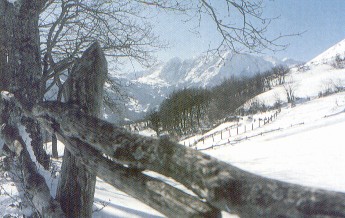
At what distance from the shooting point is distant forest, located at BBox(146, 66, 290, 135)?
6175 cm

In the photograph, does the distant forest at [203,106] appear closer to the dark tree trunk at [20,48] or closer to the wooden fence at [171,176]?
the dark tree trunk at [20,48]

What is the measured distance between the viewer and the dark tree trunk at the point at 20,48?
478cm

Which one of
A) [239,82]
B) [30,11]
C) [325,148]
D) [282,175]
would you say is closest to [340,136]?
[325,148]

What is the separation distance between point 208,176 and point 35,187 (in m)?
1.90

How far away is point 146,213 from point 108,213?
25.1 inches

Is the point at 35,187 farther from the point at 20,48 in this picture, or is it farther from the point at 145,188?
the point at 20,48

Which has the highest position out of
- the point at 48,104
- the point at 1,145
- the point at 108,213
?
the point at 48,104

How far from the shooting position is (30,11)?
16.0ft

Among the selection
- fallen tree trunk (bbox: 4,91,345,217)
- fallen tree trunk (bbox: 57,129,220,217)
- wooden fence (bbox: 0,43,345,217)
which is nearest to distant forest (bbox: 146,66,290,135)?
wooden fence (bbox: 0,43,345,217)

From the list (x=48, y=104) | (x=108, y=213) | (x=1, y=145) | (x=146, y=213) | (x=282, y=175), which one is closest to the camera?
(x=48, y=104)

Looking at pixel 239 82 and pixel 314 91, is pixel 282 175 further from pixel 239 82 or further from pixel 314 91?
pixel 239 82

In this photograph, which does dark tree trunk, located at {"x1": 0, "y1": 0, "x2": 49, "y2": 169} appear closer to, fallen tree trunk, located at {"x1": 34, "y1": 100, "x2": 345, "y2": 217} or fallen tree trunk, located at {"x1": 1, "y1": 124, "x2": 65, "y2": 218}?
fallen tree trunk, located at {"x1": 1, "y1": 124, "x2": 65, "y2": 218}

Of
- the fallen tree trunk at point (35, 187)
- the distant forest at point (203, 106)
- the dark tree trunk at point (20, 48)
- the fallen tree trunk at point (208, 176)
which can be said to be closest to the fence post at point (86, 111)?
the fallen tree trunk at point (35, 187)

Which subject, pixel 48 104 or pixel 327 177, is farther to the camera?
pixel 327 177
